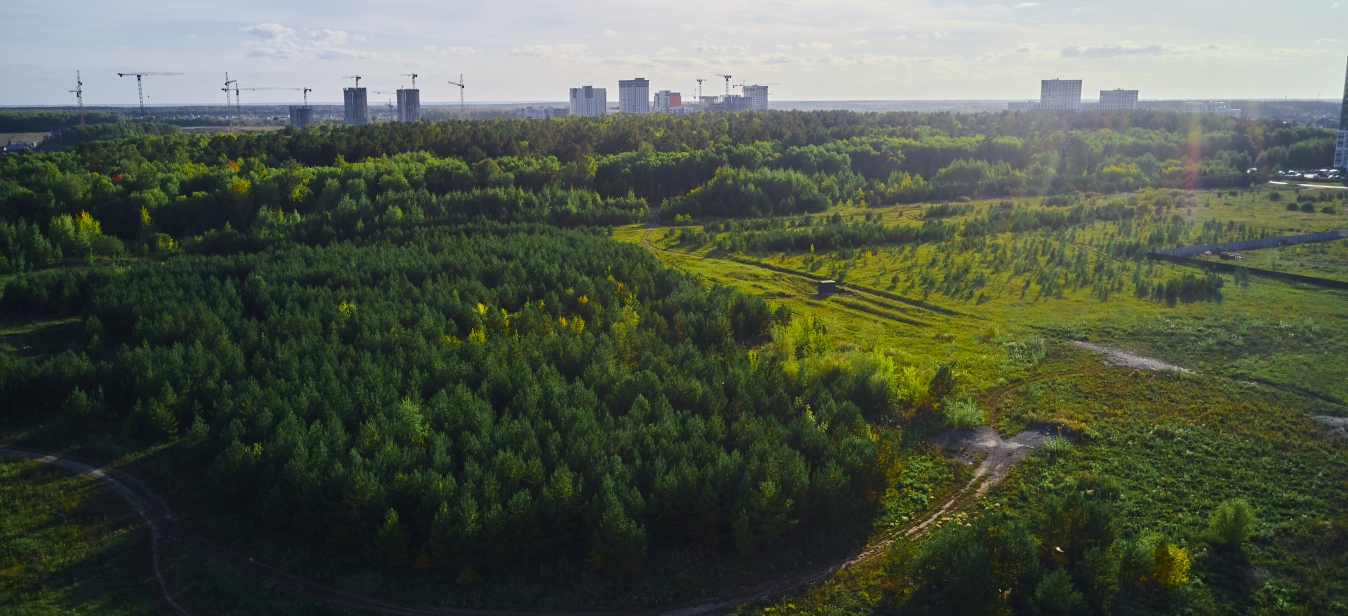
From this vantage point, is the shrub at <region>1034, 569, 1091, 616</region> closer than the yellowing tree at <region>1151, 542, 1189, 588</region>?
Yes

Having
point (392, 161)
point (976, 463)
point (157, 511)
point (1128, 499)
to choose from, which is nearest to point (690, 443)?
point (976, 463)

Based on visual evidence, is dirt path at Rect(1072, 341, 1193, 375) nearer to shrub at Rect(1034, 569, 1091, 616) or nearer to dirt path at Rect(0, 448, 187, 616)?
shrub at Rect(1034, 569, 1091, 616)

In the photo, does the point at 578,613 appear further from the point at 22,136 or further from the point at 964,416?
the point at 22,136

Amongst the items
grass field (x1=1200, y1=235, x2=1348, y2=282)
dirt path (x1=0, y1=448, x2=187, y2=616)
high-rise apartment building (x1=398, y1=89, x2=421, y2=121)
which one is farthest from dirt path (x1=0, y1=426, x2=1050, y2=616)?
high-rise apartment building (x1=398, y1=89, x2=421, y2=121)

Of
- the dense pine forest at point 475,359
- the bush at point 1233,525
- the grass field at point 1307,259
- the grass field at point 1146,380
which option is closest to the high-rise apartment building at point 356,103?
the dense pine forest at point 475,359

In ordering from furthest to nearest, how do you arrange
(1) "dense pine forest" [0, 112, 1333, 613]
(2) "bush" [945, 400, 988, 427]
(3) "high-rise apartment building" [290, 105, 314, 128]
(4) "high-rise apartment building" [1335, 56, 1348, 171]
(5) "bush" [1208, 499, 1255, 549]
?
(3) "high-rise apartment building" [290, 105, 314, 128]
(4) "high-rise apartment building" [1335, 56, 1348, 171]
(2) "bush" [945, 400, 988, 427]
(1) "dense pine forest" [0, 112, 1333, 613]
(5) "bush" [1208, 499, 1255, 549]

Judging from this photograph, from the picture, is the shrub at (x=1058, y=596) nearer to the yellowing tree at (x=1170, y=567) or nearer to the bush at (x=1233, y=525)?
the yellowing tree at (x=1170, y=567)
